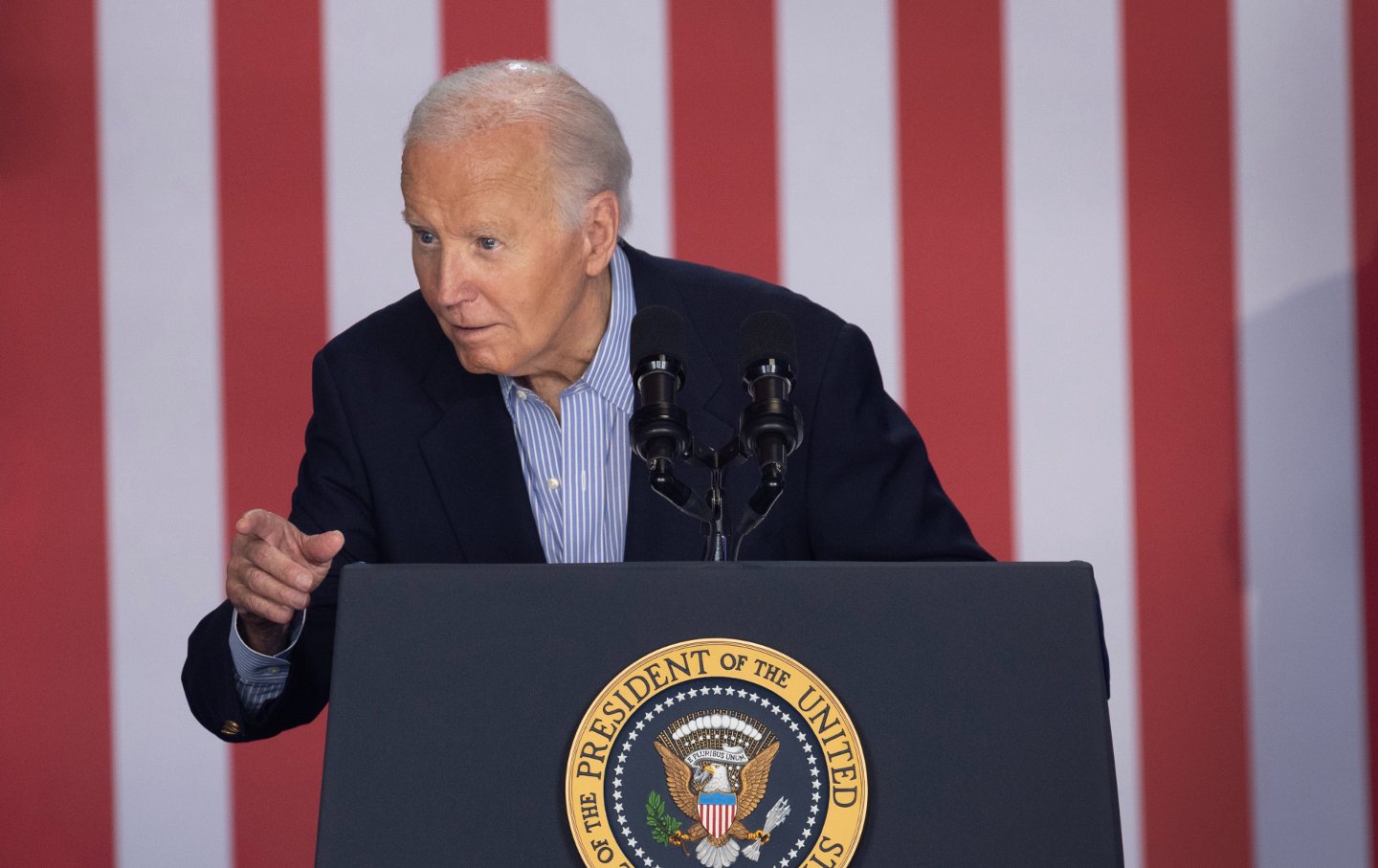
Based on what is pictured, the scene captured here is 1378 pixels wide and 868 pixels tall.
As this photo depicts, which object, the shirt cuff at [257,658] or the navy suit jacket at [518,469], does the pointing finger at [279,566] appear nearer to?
the shirt cuff at [257,658]

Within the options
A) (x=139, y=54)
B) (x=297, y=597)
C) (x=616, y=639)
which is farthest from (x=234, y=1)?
(x=616, y=639)

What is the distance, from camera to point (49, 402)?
100 inches

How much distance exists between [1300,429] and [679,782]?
1956 mm

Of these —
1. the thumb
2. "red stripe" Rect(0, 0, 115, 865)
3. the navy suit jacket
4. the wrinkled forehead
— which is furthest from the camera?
"red stripe" Rect(0, 0, 115, 865)

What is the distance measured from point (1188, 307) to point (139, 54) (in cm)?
183

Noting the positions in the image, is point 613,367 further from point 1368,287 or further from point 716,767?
point 1368,287

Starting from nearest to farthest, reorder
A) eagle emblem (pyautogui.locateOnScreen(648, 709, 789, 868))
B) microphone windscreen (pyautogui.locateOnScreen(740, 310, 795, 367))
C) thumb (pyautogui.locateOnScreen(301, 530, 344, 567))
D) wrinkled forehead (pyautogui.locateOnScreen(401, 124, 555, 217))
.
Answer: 1. eagle emblem (pyautogui.locateOnScreen(648, 709, 789, 868))
2. microphone windscreen (pyautogui.locateOnScreen(740, 310, 795, 367))
3. thumb (pyautogui.locateOnScreen(301, 530, 344, 567))
4. wrinkled forehead (pyautogui.locateOnScreen(401, 124, 555, 217))

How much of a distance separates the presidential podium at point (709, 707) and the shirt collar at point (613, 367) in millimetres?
697

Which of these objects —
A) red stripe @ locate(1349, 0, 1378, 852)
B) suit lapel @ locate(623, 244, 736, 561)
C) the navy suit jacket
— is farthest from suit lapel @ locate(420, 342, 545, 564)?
red stripe @ locate(1349, 0, 1378, 852)

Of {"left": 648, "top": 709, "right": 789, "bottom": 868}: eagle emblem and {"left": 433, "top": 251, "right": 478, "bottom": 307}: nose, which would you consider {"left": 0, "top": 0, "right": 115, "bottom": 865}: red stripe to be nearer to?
{"left": 433, "top": 251, "right": 478, "bottom": 307}: nose

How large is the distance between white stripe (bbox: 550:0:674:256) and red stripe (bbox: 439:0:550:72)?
1.0 inches

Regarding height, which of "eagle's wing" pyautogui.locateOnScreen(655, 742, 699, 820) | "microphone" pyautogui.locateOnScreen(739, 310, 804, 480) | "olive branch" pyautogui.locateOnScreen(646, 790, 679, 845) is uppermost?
"microphone" pyautogui.locateOnScreen(739, 310, 804, 480)

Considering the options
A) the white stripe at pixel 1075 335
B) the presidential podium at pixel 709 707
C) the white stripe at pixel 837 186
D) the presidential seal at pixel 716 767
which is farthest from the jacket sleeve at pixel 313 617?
the white stripe at pixel 1075 335

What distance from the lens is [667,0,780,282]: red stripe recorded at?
103 inches
